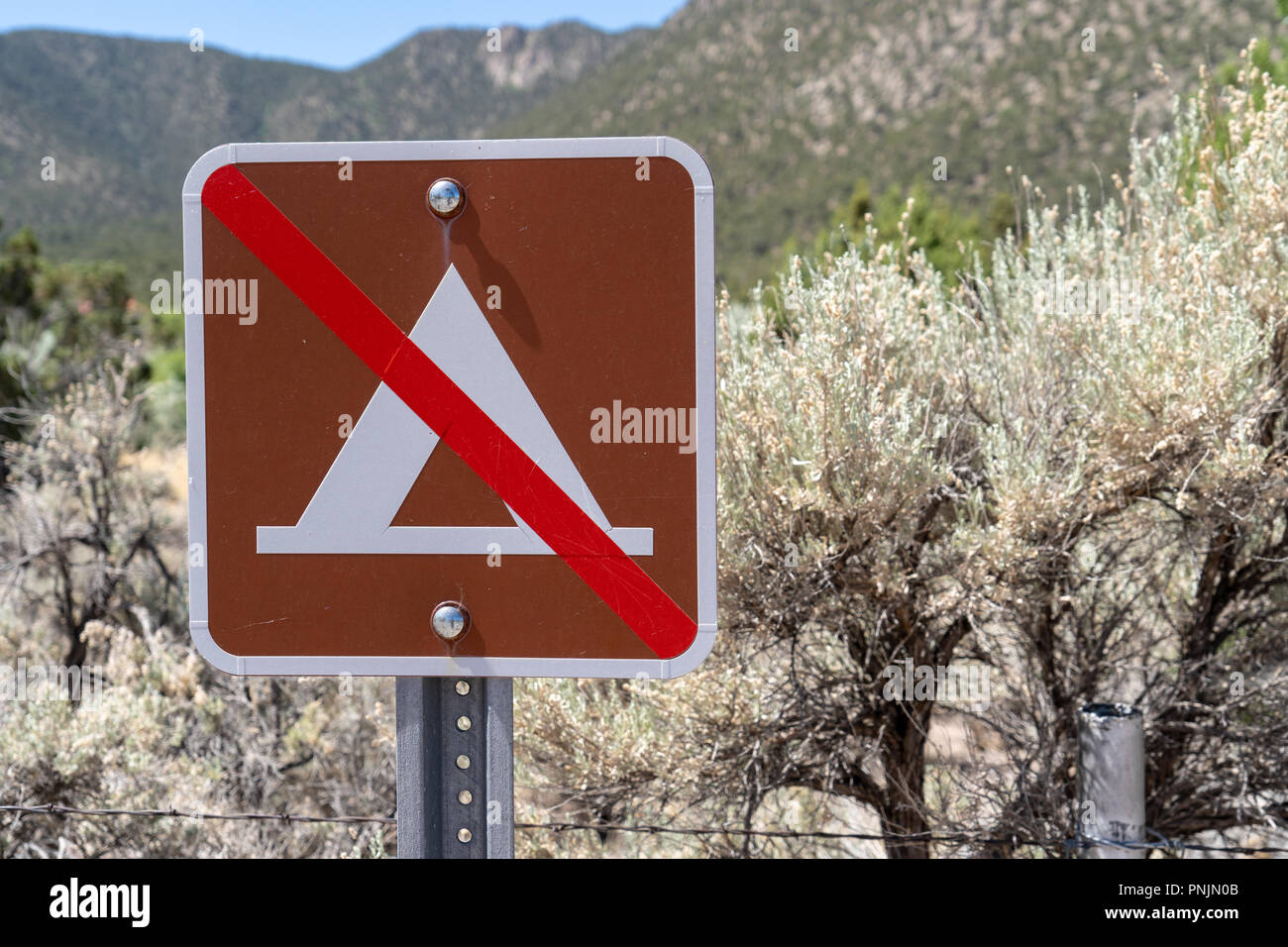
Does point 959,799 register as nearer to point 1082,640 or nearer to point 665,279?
point 1082,640

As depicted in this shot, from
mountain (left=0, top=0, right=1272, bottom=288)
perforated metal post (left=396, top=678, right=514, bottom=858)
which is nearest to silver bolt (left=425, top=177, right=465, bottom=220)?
perforated metal post (left=396, top=678, right=514, bottom=858)

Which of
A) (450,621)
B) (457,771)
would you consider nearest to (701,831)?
(457,771)

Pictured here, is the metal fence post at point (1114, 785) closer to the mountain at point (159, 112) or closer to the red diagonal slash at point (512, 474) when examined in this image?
the red diagonal slash at point (512, 474)

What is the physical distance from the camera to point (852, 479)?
9.71 ft

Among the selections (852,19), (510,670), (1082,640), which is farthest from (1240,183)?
(852,19)

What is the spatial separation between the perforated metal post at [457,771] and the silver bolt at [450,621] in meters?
0.08

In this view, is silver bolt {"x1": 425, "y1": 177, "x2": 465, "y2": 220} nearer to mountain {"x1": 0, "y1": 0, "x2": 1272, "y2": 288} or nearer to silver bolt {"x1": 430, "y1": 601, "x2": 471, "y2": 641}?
silver bolt {"x1": 430, "y1": 601, "x2": 471, "y2": 641}

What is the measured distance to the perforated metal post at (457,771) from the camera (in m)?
1.26

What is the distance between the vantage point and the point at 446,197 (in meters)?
1.25

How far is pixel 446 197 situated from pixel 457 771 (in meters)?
0.77

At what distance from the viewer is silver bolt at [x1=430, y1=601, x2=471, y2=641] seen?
4.11ft

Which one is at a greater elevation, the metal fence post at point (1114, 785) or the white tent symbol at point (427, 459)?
the white tent symbol at point (427, 459)

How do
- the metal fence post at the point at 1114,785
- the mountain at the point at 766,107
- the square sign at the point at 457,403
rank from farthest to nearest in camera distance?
1. the mountain at the point at 766,107
2. the metal fence post at the point at 1114,785
3. the square sign at the point at 457,403

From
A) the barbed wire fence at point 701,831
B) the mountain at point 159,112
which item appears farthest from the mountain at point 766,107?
the barbed wire fence at point 701,831
